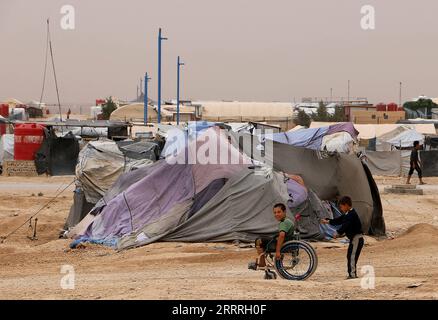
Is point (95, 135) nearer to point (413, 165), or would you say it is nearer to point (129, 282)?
point (413, 165)

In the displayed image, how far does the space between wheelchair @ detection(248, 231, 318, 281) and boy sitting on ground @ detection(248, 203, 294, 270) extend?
74 mm

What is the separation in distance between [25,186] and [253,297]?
23053 mm

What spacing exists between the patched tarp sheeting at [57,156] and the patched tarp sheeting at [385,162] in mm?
12910

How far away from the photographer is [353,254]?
11.4m

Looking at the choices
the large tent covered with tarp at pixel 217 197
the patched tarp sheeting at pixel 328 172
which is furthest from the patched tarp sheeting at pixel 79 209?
the patched tarp sheeting at pixel 328 172

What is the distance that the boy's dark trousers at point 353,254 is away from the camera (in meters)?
11.4

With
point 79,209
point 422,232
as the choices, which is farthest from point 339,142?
point 79,209

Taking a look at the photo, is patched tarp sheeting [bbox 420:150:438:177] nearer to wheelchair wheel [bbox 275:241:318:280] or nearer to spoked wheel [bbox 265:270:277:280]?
wheelchair wheel [bbox 275:241:318:280]

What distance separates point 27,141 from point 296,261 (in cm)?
2574

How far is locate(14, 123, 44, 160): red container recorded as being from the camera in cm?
3506

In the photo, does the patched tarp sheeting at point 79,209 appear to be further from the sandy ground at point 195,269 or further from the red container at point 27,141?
the red container at point 27,141

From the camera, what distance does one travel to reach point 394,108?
88562mm

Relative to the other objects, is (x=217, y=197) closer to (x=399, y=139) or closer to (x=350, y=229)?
(x=350, y=229)

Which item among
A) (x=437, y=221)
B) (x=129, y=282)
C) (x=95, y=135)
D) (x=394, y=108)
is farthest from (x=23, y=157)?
(x=394, y=108)
